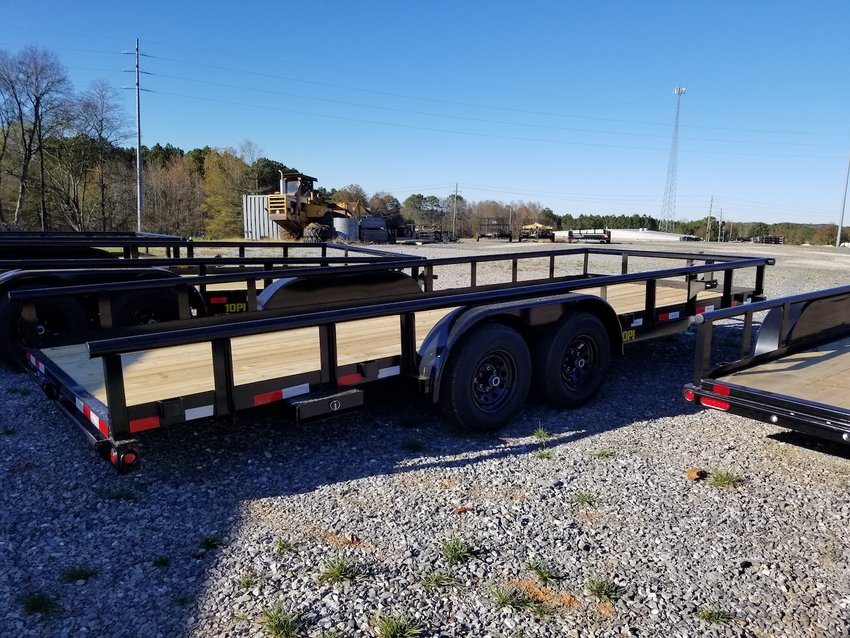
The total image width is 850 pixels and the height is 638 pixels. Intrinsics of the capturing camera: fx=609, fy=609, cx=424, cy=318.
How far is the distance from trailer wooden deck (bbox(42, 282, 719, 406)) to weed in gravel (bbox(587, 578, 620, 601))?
2.19 m

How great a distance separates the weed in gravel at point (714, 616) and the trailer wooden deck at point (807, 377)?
188cm

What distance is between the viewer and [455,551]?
2887 millimetres

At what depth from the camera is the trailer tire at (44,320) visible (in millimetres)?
5652

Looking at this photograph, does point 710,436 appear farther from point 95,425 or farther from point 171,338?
point 95,425

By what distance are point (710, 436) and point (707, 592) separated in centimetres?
218

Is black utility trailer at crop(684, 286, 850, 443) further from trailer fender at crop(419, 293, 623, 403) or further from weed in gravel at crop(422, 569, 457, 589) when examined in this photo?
weed in gravel at crop(422, 569, 457, 589)

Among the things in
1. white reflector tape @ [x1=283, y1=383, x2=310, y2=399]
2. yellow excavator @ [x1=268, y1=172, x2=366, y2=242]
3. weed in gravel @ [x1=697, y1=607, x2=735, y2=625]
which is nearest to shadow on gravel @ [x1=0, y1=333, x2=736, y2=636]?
white reflector tape @ [x1=283, y1=383, x2=310, y2=399]

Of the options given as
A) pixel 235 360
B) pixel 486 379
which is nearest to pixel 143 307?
pixel 235 360

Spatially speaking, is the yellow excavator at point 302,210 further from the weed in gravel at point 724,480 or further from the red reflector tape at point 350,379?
the weed in gravel at point 724,480

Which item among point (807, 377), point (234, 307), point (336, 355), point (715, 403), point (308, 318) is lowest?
point (715, 403)

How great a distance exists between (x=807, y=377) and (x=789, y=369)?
21 cm

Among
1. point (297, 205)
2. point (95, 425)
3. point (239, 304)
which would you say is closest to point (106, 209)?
point (297, 205)

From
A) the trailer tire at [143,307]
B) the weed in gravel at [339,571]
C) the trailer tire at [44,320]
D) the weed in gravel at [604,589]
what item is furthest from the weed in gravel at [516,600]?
the trailer tire at [44,320]

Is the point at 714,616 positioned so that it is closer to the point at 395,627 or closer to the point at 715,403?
the point at 395,627
